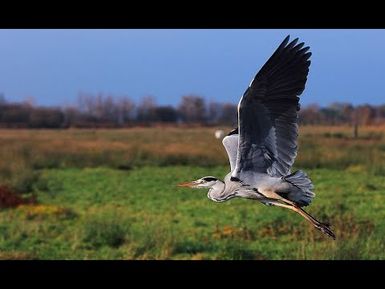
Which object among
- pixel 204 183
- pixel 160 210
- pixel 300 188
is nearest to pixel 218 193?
pixel 204 183

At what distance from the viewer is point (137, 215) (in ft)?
29.8

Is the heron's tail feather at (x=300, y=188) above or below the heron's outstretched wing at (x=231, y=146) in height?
below

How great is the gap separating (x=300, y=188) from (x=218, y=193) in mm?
167

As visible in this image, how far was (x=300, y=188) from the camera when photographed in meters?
1.46

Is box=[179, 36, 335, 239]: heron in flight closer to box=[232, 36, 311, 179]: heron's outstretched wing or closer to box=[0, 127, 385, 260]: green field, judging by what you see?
box=[232, 36, 311, 179]: heron's outstretched wing

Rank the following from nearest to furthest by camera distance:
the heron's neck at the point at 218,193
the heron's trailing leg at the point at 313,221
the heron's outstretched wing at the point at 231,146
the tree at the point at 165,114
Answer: the heron's trailing leg at the point at 313,221, the heron's neck at the point at 218,193, the heron's outstretched wing at the point at 231,146, the tree at the point at 165,114

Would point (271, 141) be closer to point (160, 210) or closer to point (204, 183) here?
point (204, 183)

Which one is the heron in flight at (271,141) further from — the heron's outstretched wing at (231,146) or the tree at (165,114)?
the tree at (165,114)

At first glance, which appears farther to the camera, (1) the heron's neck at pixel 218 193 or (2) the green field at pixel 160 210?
(2) the green field at pixel 160 210

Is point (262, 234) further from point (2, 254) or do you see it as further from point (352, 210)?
point (2, 254)

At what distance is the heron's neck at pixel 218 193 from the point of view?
142cm

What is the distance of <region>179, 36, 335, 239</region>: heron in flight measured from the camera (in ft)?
4.76

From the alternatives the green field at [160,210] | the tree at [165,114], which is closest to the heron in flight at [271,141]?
the tree at [165,114]

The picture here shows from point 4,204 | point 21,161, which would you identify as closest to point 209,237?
point 4,204
